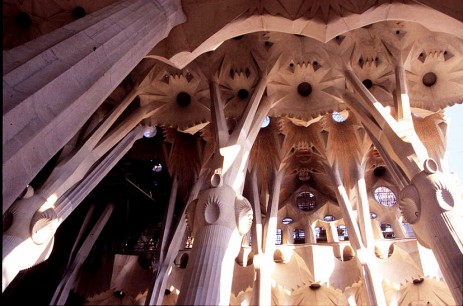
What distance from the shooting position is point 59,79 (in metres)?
4.38

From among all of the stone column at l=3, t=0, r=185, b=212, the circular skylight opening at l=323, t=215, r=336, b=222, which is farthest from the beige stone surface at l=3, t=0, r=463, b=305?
the circular skylight opening at l=323, t=215, r=336, b=222

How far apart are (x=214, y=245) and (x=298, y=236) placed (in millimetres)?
11324

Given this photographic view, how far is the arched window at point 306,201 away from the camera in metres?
18.3

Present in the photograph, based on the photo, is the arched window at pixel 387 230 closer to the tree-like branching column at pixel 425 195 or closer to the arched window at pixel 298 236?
the arched window at pixel 298 236

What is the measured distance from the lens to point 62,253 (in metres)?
17.8

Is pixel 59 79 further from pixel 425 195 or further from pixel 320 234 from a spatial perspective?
pixel 320 234

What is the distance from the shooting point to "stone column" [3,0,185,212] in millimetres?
3801

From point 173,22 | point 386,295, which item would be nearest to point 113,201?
point 386,295

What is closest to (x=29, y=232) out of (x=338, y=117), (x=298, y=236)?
(x=298, y=236)

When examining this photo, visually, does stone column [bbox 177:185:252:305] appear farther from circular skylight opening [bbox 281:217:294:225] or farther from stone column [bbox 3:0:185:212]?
circular skylight opening [bbox 281:217:294:225]

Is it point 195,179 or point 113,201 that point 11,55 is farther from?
point 113,201

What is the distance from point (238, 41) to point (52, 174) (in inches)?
243

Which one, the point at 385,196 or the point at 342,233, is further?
the point at 385,196

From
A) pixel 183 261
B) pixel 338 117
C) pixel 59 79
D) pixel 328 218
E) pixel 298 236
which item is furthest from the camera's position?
pixel 328 218
